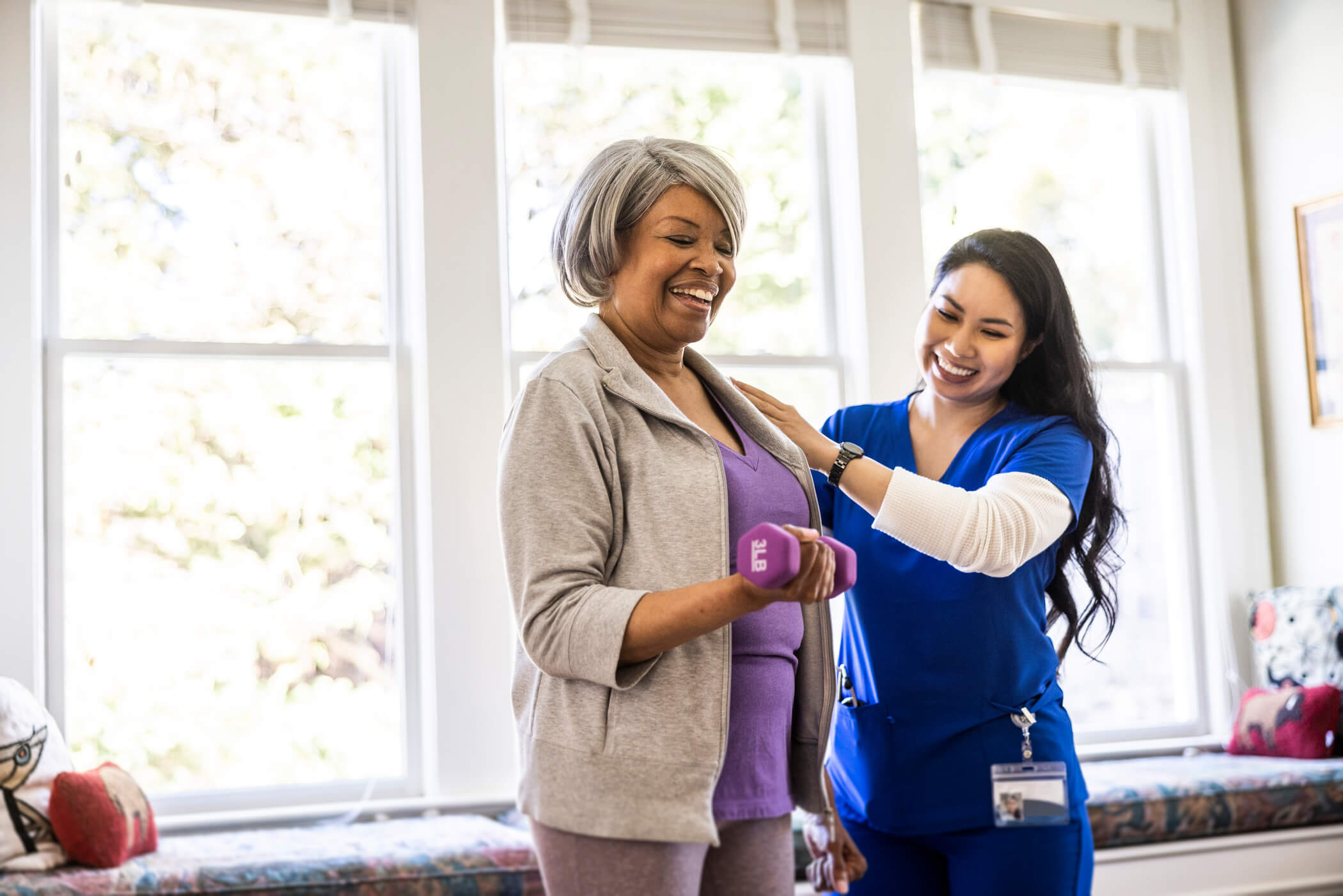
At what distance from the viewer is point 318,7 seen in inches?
130

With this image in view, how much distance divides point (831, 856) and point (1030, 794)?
30 centimetres

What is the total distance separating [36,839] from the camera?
245cm

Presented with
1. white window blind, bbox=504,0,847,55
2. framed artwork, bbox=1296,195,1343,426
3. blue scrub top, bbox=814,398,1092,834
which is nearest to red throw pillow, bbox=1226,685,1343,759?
framed artwork, bbox=1296,195,1343,426

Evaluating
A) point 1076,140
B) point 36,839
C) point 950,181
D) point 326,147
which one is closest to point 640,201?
point 36,839

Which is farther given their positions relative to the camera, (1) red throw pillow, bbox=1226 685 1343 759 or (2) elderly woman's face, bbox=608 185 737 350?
(1) red throw pillow, bbox=1226 685 1343 759

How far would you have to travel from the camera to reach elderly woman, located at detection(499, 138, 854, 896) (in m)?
1.22

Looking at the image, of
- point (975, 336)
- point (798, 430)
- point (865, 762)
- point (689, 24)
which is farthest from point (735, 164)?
point (865, 762)

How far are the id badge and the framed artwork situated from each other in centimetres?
280

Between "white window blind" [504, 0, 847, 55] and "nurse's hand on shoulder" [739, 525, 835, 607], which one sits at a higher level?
"white window blind" [504, 0, 847, 55]

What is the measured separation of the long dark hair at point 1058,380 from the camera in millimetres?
1861

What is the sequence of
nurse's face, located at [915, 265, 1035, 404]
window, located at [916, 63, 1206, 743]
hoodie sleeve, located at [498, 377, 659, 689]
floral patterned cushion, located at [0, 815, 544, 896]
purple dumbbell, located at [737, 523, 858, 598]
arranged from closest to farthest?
1. purple dumbbell, located at [737, 523, 858, 598]
2. hoodie sleeve, located at [498, 377, 659, 689]
3. nurse's face, located at [915, 265, 1035, 404]
4. floral patterned cushion, located at [0, 815, 544, 896]
5. window, located at [916, 63, 1206, 743]

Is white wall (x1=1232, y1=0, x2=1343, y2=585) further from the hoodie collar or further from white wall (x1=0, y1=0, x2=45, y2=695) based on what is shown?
white wall (x1=0, y1=0, x2=45, y2=695)

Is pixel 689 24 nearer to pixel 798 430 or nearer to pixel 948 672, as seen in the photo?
pixel 798 430

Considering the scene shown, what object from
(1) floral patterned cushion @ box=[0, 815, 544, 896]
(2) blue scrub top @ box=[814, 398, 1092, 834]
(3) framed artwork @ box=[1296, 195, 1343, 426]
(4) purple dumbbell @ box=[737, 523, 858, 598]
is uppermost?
(3) framed artwork @ box=[1296, 195, 1343, 426]
